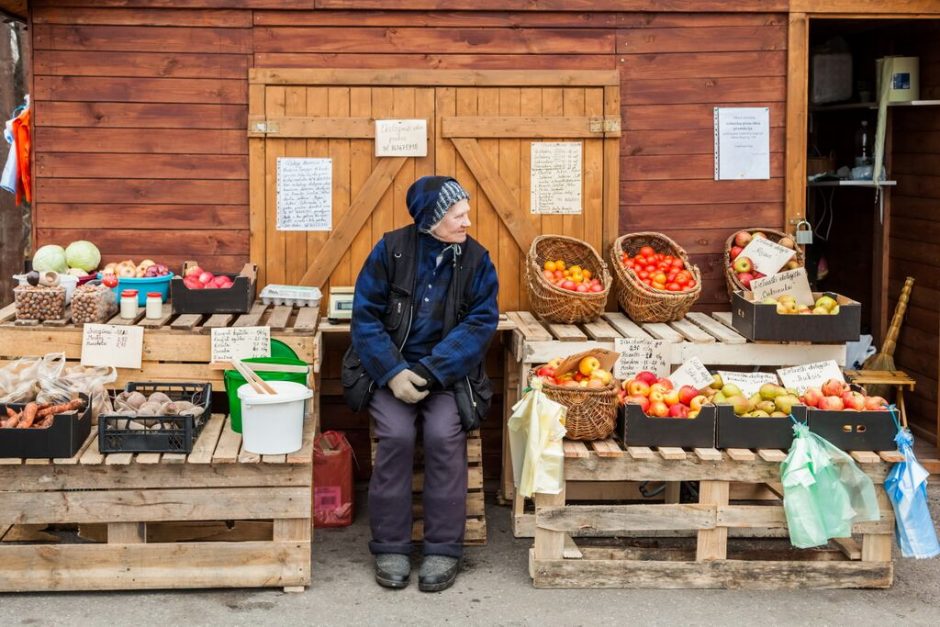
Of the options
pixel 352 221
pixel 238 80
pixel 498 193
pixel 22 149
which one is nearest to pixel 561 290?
pixel 498 193

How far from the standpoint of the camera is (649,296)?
661cm

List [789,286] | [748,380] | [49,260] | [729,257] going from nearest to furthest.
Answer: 1. [748,380]
2. [789,286]
3. [49,260]
4. [729,257]

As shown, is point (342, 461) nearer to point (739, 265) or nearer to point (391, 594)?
point (391, 594)

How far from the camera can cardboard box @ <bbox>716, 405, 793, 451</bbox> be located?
18.3 ft

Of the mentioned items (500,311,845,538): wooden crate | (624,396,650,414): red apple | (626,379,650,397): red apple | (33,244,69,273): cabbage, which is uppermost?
(33,244,69,273): cabbage

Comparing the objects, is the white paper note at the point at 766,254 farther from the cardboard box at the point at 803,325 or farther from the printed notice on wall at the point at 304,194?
the printed notice on wall at the point at 304,194

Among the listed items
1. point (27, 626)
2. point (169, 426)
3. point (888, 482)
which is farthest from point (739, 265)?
point (27, 626)

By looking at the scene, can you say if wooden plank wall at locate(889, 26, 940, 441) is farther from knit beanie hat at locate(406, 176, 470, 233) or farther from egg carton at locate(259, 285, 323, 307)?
egg carton at locate(259, 285, 323, 307)

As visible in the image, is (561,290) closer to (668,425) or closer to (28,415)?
(668,425)

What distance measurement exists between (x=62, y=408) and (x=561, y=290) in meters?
2.58

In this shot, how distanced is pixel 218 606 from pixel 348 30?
130 inches

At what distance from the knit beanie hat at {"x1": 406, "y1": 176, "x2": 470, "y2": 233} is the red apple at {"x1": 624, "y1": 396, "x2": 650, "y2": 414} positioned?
121 centimetres

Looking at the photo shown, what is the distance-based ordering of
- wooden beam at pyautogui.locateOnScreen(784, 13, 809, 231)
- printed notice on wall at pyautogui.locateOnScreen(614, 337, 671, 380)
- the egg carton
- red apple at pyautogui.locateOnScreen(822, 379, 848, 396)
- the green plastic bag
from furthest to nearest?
wooden beam at pyautogui.locateOnScreen(784, 13, 809, 231) → the egg carton → printed notice on wall at pyautogui.locateOnScreen(614, 337, 671, 380) → red apple at pyautogui.locateOnScreen(822, 379, 848, 396) → the green plastic bag

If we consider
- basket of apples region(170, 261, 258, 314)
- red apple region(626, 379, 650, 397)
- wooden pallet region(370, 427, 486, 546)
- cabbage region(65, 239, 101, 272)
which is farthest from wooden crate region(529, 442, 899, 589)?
cabbage region(65, 239, 101, 272)
